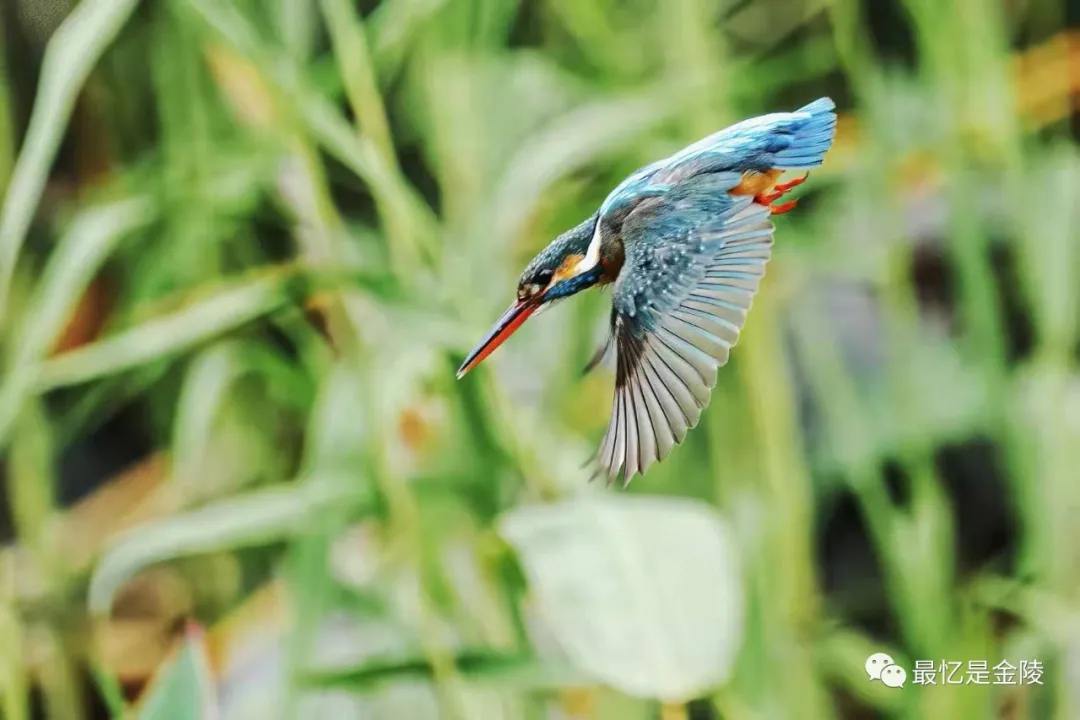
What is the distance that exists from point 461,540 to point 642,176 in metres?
0.17

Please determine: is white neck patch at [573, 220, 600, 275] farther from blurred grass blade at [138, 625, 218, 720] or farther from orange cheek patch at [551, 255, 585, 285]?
blurred grass blade at [138, 625, 218, 720]

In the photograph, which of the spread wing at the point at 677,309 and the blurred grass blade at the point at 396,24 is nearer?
the spread wing at the point at 677,309

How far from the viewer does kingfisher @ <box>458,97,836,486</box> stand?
0.17 m

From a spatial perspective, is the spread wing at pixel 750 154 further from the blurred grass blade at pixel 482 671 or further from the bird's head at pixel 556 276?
the blurred grass blade at pixel 482 671

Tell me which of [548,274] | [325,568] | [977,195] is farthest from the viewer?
[977,195]

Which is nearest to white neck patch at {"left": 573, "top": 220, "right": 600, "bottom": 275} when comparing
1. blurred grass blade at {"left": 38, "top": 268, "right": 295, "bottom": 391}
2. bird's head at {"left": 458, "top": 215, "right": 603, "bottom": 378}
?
bird's head at {"left": 458, "top": 215, "right": 603, "bottom": 378}

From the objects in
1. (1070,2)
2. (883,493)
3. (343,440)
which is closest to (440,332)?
(343,440)

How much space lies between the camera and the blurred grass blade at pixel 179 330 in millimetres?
291

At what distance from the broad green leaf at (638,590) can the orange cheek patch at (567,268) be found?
93 mm

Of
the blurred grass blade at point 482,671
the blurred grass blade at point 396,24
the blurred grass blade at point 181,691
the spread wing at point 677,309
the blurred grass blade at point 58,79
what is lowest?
the blurred grass blade at point 482,671

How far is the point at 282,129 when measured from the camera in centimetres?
32

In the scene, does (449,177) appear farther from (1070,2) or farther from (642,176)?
(1070,2)

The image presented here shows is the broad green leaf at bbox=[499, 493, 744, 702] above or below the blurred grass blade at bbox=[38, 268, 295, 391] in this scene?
below

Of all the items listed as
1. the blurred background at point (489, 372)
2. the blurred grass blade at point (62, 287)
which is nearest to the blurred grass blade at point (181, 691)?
the blurred background at point (489, 372)
